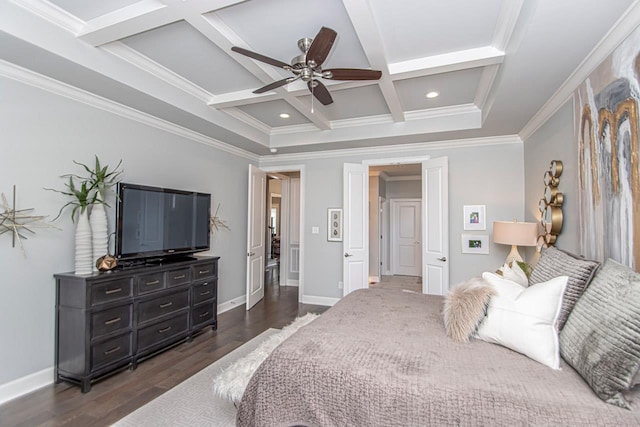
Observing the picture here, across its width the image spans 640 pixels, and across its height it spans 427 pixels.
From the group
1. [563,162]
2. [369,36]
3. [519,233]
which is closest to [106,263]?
[369,36]

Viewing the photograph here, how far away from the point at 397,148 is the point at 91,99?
149 inches

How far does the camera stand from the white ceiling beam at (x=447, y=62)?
8.64 ft

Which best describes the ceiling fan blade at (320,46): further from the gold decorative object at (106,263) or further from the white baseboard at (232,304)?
the white baseboard at (232,304)

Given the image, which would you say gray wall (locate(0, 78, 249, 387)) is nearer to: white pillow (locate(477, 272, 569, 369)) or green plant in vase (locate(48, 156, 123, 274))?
green plant in vase (locate(48, 156, 123, 274))

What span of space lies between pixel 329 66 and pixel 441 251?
9.11ft

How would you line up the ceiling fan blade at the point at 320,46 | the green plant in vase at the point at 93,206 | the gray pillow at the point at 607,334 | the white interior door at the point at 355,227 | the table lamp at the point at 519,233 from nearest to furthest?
the gray pillow at the point at 607,334 → the ceiling fan blade at the point at 320,46 → the green plant in vase at the point at 93,206 → the table lamp at the point at 519,233 → the white interior door at the point at 355,227

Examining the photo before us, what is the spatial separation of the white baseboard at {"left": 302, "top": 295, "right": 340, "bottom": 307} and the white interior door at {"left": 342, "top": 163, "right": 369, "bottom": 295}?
0.47 meters

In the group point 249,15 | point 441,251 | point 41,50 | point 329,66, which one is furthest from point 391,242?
point 41,50

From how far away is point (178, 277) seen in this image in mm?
3363

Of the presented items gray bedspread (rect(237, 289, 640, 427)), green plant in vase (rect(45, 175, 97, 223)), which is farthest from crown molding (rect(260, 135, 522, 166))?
gray bedspread (rect(237, 289, 640, 427))

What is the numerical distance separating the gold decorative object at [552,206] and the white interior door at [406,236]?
4889mm

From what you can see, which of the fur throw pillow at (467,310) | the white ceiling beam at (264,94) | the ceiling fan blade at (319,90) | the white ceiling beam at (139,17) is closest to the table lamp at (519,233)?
the fur throw pillow at (467,310)

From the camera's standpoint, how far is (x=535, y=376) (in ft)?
4.48

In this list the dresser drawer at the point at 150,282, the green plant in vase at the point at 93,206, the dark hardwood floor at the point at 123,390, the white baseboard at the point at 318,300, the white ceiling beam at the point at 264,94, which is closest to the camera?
the dark hardwood floor at the point at 123,390
